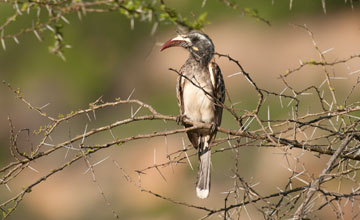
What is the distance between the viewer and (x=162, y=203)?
35.4 feet

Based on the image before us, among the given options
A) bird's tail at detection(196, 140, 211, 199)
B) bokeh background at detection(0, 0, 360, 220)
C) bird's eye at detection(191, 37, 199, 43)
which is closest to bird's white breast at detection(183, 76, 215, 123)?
bird's tail at detection(196, 140, 211, 199)

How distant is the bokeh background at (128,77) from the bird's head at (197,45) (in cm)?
525

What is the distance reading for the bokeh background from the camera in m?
11.6

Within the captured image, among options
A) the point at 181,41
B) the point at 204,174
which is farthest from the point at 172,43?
the point at 204,174

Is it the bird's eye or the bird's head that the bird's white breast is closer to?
the bird's head

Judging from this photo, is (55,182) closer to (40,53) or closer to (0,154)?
(0,154)

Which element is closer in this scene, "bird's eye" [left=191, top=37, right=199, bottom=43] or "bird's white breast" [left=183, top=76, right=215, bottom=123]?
"bird's white breast" [left=183, top=76, right=215, bottom=123]

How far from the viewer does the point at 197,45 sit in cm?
530

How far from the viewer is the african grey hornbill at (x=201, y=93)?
5.08 metres

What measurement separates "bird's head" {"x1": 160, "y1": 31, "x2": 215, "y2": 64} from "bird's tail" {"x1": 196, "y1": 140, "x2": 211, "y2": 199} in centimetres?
66

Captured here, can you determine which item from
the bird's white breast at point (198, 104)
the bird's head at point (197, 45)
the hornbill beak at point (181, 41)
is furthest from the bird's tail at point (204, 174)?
the hornbill beak at point (181, 41)

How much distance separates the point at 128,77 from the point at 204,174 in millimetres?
10839

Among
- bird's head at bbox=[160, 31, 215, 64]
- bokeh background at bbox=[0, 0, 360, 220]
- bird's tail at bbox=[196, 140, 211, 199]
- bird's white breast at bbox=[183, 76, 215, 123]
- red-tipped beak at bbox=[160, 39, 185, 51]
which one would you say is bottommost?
bokeh background at bbox=[0, 0, 360, 220]

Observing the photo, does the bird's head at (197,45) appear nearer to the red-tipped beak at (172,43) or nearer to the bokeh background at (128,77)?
the red-tipped beak at (172,43)
